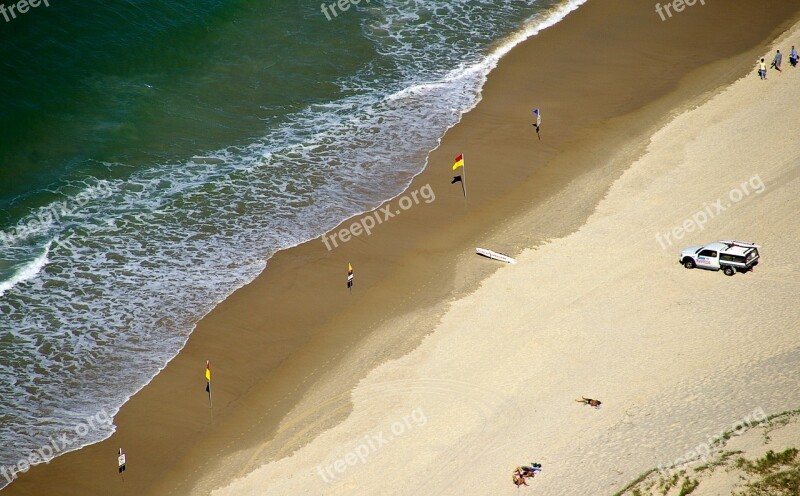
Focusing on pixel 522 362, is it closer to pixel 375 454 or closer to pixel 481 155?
pixel 375 454

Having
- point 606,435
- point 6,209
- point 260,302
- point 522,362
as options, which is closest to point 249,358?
point 260,302

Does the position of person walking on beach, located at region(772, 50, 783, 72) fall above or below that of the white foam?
below

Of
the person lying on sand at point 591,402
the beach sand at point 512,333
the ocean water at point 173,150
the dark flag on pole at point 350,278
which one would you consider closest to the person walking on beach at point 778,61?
the beach sand at point 512,333

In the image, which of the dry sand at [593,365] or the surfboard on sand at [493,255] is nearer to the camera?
the dry sand at [593,365]

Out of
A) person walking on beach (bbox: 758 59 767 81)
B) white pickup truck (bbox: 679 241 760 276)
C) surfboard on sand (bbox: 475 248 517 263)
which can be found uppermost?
person walking on beach (bbox: 758 59 767 81)

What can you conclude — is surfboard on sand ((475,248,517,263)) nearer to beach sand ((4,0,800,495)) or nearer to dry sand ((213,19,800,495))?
beach sand ((4,0,800,495))

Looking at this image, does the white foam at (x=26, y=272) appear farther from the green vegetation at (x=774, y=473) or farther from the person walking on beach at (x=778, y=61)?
the person walking on beach at (x=778, y=61)

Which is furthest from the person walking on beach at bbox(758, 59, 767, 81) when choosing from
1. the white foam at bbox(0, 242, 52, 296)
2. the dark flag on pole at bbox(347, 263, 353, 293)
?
the white foam at bbox(0, 242, 52, 296)
